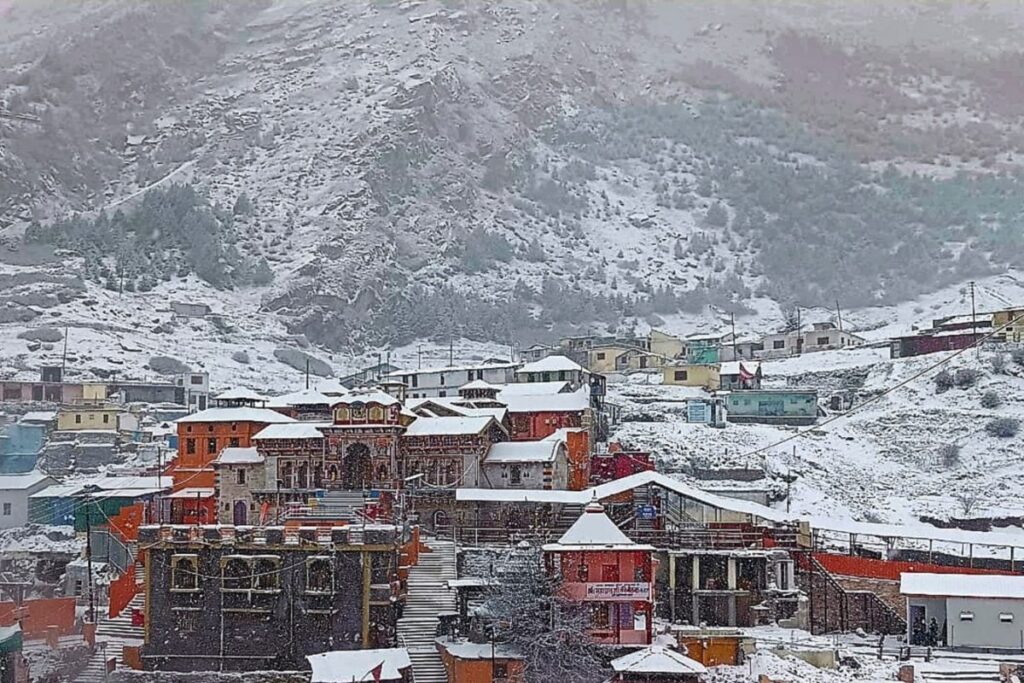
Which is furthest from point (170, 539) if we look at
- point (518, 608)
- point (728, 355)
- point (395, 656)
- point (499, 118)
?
point (499, 118)

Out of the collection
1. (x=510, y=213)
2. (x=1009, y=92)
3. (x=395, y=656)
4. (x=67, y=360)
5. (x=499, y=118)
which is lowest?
(x=395, y=656)

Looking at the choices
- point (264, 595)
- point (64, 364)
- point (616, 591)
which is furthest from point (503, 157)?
point (616, 591)

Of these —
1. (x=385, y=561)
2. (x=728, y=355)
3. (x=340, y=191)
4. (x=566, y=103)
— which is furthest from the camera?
(x=566, y=103)

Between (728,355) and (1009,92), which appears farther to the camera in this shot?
(1009,92)

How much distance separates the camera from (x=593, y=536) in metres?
22.9

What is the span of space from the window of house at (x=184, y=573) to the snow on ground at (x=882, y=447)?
1992 centimetres

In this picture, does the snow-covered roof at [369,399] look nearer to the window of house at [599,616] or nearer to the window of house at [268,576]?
the window of house at [268,576]

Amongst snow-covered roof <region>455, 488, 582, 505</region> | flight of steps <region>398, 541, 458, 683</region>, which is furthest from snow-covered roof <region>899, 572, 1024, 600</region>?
flight of steps <region>398, 541, 458, 683</region>

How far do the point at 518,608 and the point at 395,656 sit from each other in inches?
99.7

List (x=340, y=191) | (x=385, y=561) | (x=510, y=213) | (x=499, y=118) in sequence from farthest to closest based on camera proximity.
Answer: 1. (x=499, y=118)
2. (x=510, y=213)
3. (x=340, y=191)
4. (x=385, y=561)

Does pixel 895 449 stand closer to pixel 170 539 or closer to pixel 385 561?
pixel 385 561

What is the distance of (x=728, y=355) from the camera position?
68.2 metres

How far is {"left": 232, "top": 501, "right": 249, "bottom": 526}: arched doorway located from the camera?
30.8 metres

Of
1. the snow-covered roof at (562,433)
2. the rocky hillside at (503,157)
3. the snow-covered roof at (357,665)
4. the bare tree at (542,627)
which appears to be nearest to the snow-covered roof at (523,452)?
the snow-covered roof at (562,433)
